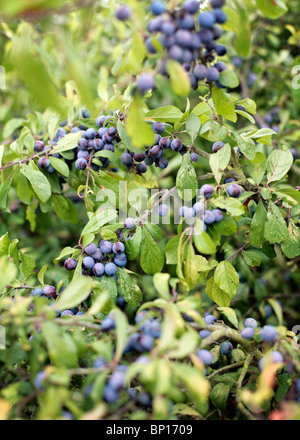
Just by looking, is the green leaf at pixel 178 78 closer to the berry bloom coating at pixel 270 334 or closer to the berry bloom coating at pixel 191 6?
the berry bloom coating at pixel 191 6

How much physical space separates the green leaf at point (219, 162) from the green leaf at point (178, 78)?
31 cm

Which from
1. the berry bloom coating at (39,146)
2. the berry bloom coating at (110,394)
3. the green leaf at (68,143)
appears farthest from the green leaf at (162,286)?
the berry bloom coating at (39,146)

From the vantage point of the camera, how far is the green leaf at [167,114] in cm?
117

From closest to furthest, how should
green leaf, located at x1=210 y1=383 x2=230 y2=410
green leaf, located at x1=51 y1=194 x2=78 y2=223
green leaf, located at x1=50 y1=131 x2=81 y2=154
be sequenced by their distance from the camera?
green leaf, located at x1=210 y1=383 x2=230 y2=410, green leaf, located at x1=50 y1=131 x2=81 y2=154, green leaf, located at x1=51 y1=194 x2=78 y2=223

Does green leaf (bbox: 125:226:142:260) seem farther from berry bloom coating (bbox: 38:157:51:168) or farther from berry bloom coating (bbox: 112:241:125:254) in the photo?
berry bloom coating (bbox: 38:157:51:168)

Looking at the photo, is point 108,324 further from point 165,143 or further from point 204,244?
point 165,143

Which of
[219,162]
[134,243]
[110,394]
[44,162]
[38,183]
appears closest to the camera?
[110,394]

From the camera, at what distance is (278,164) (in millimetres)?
1157

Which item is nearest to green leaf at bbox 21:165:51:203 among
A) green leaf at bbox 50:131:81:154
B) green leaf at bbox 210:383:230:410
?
green leaf at bbox 50:131:81:154

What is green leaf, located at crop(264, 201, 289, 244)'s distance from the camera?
107 centimetres

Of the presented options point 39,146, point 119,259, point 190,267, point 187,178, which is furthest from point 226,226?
point 39,146

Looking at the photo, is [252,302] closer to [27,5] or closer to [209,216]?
[209,216]

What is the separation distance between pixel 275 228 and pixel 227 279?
0.21 meters

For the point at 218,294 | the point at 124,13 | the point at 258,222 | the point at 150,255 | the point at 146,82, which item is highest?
the point at 124,13
